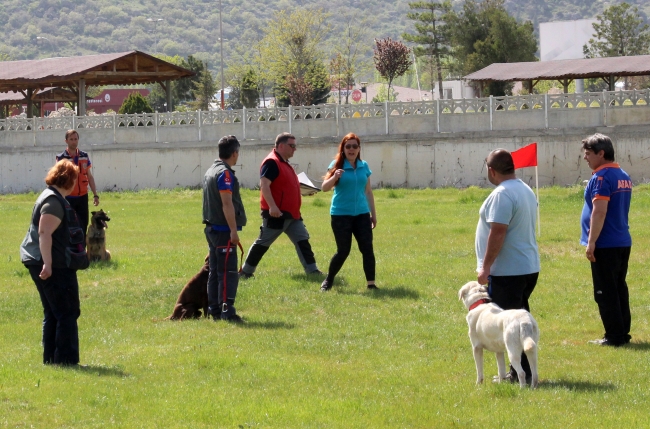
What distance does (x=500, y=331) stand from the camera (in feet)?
22.8

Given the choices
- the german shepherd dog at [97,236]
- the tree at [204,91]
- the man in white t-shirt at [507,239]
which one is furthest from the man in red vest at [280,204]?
the tree at [204,91]

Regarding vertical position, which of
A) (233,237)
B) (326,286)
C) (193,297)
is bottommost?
(326,286)

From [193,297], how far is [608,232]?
462cm

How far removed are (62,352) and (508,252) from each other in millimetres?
3827

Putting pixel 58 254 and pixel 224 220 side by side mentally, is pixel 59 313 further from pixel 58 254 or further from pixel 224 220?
pixel 224 220

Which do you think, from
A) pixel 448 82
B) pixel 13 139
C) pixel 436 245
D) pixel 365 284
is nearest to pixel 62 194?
pixel 365 284

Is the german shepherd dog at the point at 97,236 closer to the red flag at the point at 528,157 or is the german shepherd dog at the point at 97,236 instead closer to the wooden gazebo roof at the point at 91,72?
the red flag at the point at 528,157

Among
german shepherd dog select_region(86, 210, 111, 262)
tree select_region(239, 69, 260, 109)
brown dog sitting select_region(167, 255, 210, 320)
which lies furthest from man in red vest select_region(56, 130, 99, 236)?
tree select_region(239, 69, 260, 109)

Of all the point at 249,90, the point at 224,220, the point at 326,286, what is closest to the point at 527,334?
the point at 224,220

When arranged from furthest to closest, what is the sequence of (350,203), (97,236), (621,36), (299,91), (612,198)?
(621,36), (299,91), (97,236), (350,203), (612,198)

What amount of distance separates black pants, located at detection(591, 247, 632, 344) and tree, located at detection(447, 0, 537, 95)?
1962 inches

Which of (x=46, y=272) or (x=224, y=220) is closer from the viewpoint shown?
(x=46, y=272)

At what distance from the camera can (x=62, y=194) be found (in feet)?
25.5

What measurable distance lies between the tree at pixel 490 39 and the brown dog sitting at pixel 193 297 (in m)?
49.0
